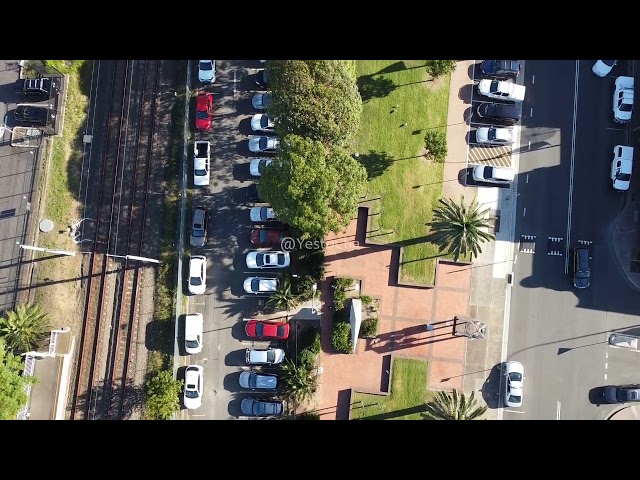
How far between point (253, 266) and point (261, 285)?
185 cm

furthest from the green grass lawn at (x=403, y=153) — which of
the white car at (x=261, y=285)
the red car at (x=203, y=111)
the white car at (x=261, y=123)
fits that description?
the red car at (x=203, y=111)

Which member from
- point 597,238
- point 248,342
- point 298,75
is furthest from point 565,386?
point 298,75

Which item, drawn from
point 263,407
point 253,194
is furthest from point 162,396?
point 253,194

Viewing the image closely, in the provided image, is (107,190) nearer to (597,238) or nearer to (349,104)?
(349,104)

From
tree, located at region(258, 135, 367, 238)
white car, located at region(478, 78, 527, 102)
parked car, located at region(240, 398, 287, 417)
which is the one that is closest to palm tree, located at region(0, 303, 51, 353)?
parked car, located at region(240, 398, 287, 417)

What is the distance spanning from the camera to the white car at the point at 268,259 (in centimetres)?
4500

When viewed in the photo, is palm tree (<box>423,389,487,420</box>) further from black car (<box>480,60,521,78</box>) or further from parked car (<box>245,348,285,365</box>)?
black car (<box>480,60,521,78</box>)

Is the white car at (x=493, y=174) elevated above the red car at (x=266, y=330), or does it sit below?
above

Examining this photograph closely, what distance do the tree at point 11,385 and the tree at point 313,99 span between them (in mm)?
28249

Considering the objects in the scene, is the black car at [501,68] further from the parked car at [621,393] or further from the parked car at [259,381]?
the parked car at [259,381]

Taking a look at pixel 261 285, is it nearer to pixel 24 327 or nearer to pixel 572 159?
pixel 24 327

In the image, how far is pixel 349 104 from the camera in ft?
Answer: 132

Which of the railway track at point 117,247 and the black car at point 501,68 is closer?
the railway track at point 117,247

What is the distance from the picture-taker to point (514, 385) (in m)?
44.4
